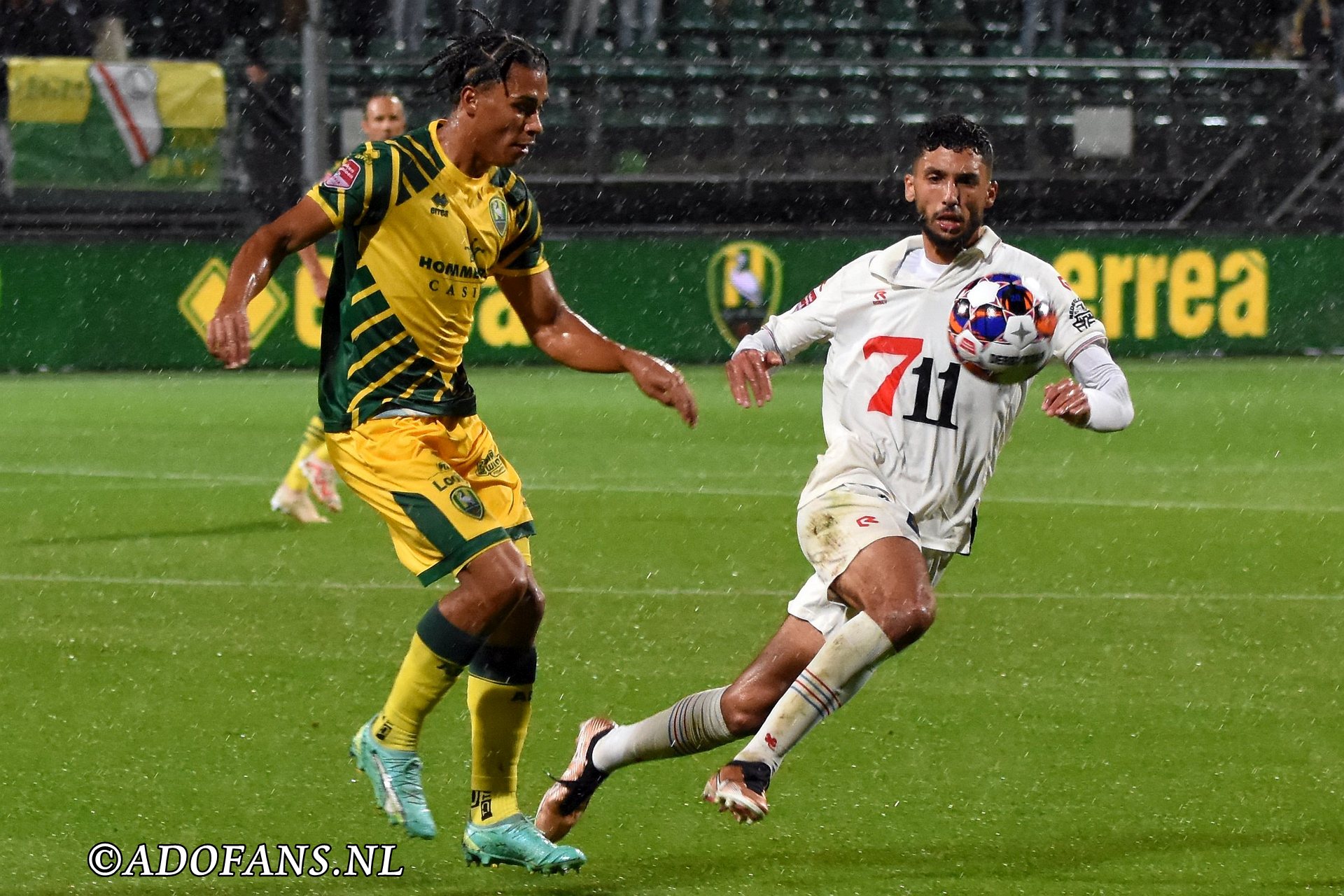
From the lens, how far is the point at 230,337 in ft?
16.2

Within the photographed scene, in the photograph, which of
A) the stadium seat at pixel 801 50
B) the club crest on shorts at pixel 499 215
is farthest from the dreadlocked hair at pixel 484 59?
the stadium seat at pixel 801 50

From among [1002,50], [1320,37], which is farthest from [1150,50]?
[1002,50]

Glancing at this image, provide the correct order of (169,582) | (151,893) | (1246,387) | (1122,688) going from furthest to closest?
(1246,387) → (169,582) → (1122,688) → (151,893)

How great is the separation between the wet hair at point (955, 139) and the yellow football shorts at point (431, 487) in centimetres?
145

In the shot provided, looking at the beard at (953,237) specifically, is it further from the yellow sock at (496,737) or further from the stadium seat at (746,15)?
the stadium seat at (746,15)

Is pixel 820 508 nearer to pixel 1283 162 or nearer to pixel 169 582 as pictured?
pixel 169 582

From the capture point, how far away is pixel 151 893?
484 centimetres

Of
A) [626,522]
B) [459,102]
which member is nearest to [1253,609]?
[626,522]

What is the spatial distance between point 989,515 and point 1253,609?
2820 millimetres

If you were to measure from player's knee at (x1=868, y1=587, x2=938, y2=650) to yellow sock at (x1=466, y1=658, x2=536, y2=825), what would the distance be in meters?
1.01

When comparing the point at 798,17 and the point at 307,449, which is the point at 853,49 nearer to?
the point at 798,17

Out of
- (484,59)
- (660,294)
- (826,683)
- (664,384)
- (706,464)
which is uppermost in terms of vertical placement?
(484,59)

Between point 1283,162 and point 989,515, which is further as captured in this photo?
point 1283,162

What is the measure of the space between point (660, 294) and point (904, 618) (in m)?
16.4
